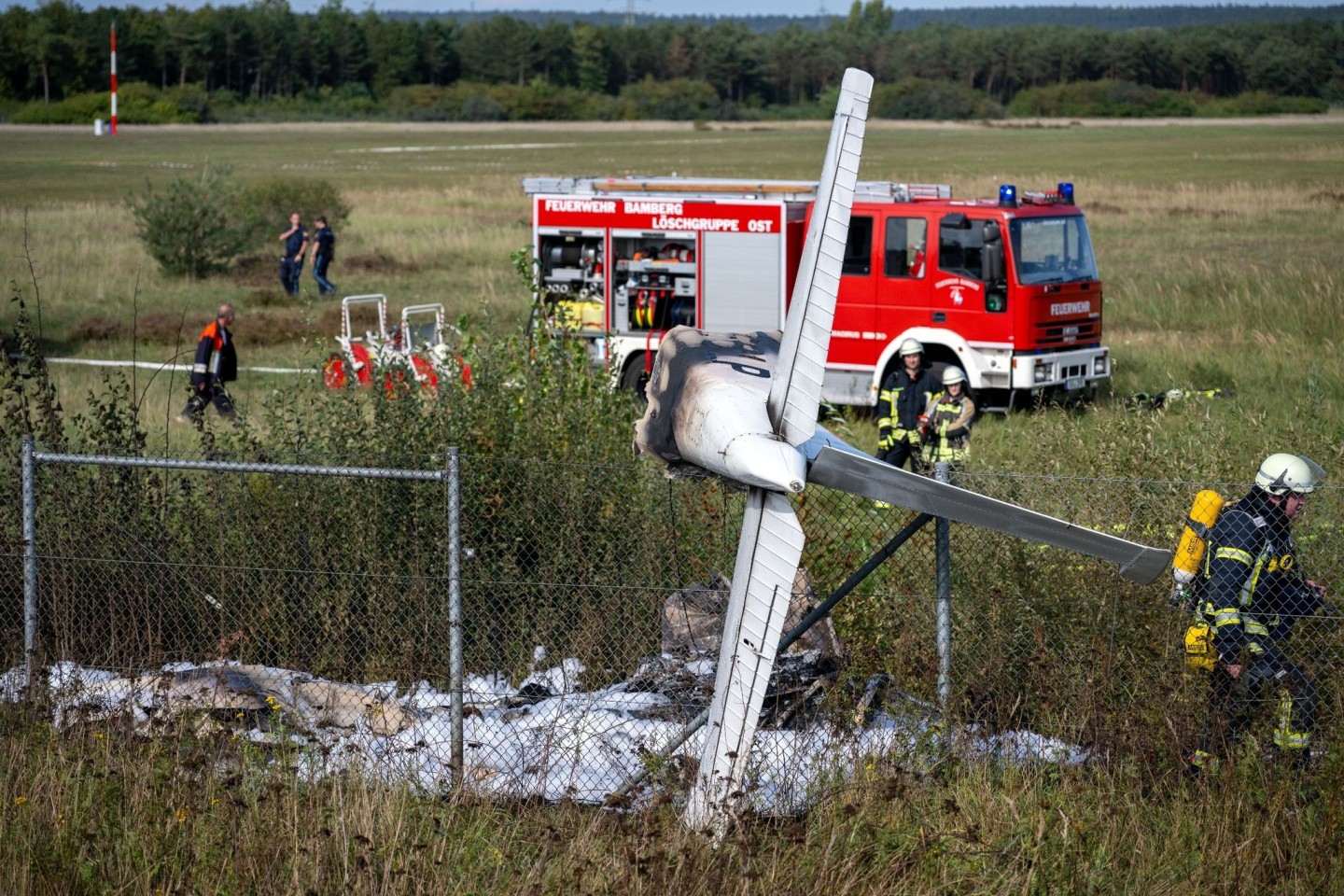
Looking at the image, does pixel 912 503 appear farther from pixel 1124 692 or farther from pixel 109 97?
pixel 109 97

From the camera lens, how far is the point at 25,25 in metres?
74.1

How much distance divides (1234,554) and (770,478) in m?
2.39

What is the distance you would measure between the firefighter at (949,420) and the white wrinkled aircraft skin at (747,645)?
5614 mm

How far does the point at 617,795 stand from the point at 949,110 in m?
110

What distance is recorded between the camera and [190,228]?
2881cm

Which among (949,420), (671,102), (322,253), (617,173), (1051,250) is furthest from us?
(671,102)

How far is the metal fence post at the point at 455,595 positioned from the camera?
6.02 metres

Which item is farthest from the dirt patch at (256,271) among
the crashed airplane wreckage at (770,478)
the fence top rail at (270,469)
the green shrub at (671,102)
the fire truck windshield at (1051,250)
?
the green shrub at (671,102)

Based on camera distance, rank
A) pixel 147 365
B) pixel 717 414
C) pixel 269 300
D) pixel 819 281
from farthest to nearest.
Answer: pixel 269 300 → pixel 147 365 → pixel 717 414 → pixel 819 281

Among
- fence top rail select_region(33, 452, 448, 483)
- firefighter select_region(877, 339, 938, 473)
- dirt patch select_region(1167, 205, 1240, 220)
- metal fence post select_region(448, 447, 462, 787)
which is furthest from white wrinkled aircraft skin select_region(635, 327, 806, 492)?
dirt patch select_region(1167, 205, 1240, 220)

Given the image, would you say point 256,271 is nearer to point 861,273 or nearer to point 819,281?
point 861,273

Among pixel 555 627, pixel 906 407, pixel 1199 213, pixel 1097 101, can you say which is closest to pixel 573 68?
pixel 1097 101

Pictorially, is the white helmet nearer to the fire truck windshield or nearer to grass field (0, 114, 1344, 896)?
grass field (0, 114, 1344, 896)

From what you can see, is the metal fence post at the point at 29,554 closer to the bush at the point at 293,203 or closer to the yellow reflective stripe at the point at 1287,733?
the yellow reflective stripe at the point at 1287,733
